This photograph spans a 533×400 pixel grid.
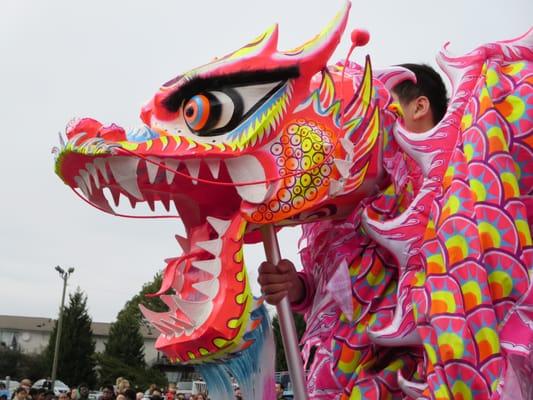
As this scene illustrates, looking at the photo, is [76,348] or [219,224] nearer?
[219,224]

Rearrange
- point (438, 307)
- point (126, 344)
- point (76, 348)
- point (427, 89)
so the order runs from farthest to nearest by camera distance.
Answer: point (126, 344) < point (76, 348) < point (427, 89) < point (438, 307)

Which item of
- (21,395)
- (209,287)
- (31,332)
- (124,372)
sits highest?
(31,332)

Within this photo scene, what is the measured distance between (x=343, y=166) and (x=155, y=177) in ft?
2.08

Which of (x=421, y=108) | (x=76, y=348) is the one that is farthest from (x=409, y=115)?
(x=76, y=348)

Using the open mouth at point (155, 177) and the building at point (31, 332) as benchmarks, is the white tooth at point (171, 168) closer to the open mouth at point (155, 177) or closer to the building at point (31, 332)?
the open mouth at point (155, 177)

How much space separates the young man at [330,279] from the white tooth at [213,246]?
11.9 inches

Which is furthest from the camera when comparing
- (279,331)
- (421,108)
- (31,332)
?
(31,332)

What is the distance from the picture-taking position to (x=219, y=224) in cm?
235

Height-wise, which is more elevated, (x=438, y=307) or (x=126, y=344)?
(x=126, y=344)

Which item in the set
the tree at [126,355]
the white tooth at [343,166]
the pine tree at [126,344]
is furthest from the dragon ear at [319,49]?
the pine tree at [126,344]

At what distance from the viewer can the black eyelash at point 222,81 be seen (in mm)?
2355

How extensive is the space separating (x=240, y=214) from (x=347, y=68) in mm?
811

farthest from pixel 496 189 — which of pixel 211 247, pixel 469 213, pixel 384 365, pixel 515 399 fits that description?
pixel 211 247

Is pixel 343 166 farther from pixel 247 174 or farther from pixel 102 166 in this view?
pixel 102 166
